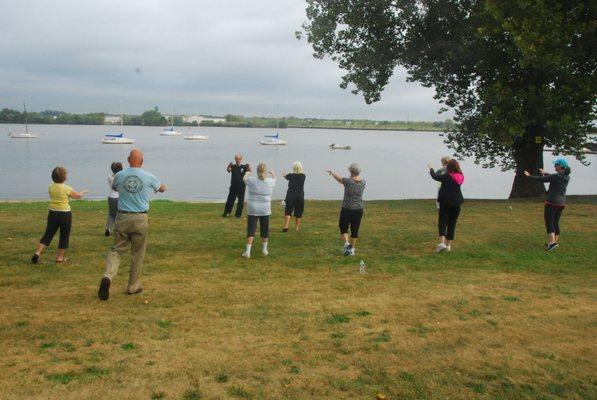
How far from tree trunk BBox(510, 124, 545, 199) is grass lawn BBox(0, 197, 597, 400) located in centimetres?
1124

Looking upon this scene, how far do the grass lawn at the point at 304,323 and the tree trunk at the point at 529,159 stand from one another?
Answer: 36.9ft

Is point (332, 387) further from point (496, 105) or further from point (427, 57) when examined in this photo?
point (427, 57)

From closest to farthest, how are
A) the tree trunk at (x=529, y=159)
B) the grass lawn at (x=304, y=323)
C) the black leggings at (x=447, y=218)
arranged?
the grass lawn at (x=304, y=323), the black leggings at (x=447, y=218), the tree trunk at (x=529, y=159)

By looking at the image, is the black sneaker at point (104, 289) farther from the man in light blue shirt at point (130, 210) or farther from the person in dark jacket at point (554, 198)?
the person in dark jacket at point (554, 198)

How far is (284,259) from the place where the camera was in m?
9.88

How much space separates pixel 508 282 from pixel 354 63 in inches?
610

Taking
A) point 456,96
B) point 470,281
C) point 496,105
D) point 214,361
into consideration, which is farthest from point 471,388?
point 456,96

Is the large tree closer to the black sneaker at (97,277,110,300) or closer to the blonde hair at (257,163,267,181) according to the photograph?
the blonde hair at (257,163,267,181)

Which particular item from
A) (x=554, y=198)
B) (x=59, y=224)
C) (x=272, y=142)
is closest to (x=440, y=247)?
(x=554, y=198)

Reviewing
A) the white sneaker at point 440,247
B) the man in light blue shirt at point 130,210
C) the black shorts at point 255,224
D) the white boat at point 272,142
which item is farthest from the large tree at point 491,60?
the white boat at point 272,142

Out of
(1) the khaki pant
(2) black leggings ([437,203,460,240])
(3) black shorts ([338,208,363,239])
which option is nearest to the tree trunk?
(2) black leggings ([437,203,460,240])

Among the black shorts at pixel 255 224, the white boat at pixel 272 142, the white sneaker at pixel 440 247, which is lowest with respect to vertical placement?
the white boat at pixel 272 142

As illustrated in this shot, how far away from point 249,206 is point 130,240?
295 cm

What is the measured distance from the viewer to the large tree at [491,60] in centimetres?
1706
